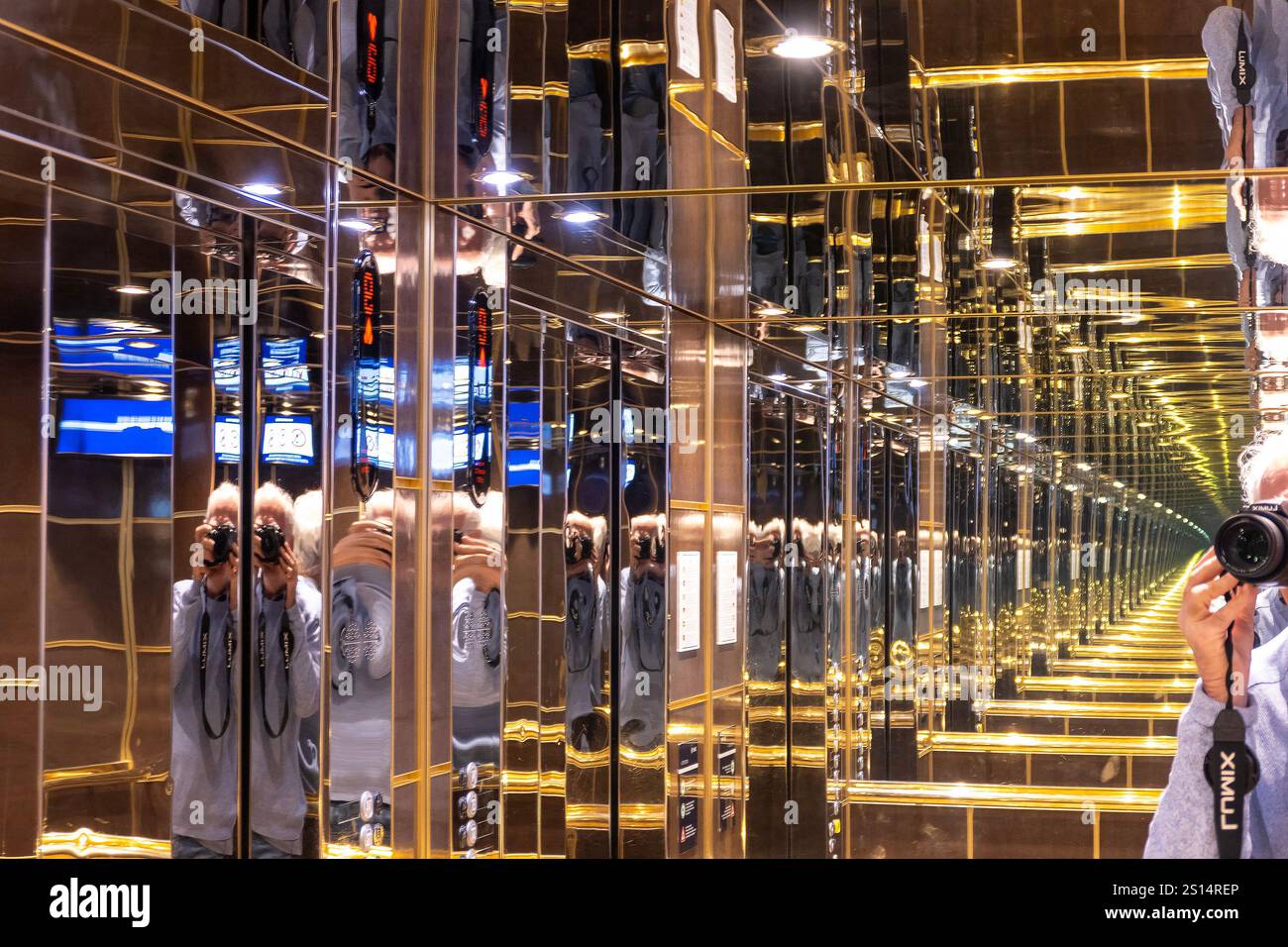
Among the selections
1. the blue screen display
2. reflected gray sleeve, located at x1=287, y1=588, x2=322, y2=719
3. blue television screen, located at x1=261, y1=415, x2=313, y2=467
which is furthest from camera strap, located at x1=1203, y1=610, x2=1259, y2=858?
the blue screen display

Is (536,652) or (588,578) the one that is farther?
(588,578)

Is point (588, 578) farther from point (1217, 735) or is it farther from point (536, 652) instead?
point (1217, 735)

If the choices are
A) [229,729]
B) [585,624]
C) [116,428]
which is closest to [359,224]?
[116,428]

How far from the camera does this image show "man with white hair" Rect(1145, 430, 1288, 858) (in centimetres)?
310

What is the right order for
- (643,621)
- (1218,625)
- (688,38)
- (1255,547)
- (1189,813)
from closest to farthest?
(1189,813) < (1255,547) < (1218,625) < (688,38) < (643,621)

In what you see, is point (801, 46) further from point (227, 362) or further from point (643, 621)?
point (227, 362)

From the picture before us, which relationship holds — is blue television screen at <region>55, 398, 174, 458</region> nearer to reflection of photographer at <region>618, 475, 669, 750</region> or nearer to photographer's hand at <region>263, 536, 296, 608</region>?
photographer's hand at <region>263, 536, 296, 608</region>

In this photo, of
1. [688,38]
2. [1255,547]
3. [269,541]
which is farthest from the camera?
[688,38]

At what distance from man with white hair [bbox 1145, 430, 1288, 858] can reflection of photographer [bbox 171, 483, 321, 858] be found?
1.87 metres

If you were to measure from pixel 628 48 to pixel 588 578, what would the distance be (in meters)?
1.67

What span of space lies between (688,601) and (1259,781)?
2.39 m

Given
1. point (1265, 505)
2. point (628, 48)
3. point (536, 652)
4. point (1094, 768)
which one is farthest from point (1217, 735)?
point (628, 48)

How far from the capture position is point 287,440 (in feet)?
9.80

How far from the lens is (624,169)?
4246mm
